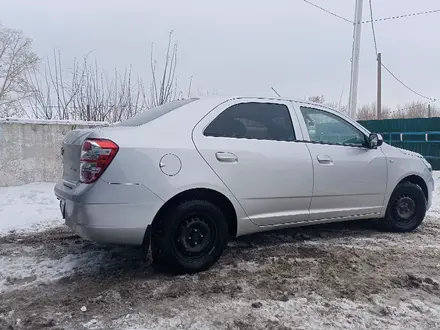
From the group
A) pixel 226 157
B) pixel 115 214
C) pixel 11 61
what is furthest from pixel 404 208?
pixel 11 61

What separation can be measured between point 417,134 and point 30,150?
37.5 feet

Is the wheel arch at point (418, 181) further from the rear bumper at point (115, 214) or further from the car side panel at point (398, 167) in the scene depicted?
the rear bumper at point (115, 214)

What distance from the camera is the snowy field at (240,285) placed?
279 centimetres

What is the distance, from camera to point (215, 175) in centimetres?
362

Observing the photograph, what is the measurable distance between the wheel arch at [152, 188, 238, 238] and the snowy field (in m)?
0.44

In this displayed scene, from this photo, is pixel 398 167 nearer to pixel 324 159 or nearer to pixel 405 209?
pixel 405 209

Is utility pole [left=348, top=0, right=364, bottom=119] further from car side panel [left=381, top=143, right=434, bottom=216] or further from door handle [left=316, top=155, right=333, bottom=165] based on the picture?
door handle [left=316, top=155, right=333, bottom=165]

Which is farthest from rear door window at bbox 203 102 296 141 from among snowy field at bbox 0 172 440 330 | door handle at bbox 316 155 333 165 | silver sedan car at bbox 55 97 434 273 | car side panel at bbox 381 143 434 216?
car side panel at bbox 381 143 434 216

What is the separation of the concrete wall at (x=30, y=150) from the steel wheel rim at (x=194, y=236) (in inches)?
204

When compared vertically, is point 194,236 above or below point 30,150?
below

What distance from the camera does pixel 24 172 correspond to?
24.5 feet


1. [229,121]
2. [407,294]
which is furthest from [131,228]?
[407,294]

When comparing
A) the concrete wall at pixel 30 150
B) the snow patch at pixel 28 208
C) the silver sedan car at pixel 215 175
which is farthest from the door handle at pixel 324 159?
the concrete wall at pixel 30 150

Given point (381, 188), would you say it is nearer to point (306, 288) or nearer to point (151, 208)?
point (306, 288)
